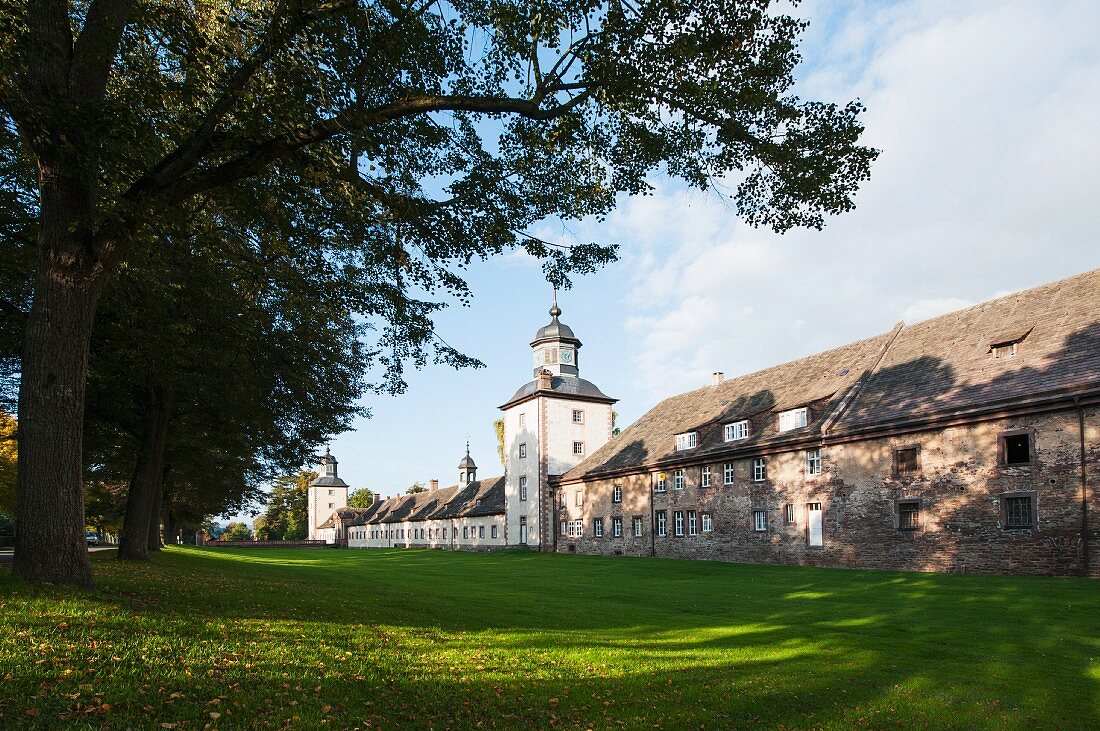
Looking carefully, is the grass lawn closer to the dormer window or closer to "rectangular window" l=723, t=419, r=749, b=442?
the dormer window

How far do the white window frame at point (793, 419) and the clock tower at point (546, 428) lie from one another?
2243cm

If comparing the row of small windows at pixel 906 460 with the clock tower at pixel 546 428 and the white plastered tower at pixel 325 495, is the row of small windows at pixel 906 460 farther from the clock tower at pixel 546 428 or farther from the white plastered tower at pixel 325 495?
the white plastered tower at pixel 325 495

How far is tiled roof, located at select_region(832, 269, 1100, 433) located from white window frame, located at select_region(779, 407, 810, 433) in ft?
7.47

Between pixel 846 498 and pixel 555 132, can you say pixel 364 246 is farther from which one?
pixel 846 498

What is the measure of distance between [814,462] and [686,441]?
9.25 metres

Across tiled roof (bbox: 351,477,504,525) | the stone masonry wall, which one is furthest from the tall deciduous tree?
tiled roof (bbox: 351,477,504,525)

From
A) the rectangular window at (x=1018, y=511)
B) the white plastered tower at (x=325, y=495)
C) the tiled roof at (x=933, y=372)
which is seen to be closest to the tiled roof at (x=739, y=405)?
the tiled roof at (x=933, y=372)

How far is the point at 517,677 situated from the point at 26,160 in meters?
12.7

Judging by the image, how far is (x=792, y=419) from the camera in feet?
105

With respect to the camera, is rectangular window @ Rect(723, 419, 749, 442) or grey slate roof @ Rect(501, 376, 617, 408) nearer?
rectangular window @ Rect(723, 419, 749, 442)

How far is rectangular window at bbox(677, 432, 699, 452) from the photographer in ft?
124

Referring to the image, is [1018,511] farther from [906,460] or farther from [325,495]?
[325,495]

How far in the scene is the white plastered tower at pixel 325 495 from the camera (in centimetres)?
11244

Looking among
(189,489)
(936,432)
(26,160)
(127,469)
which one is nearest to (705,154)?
(26,160)
